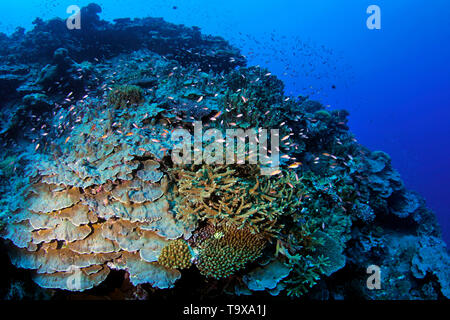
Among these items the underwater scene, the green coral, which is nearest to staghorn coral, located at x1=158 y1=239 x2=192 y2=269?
the underwater scene

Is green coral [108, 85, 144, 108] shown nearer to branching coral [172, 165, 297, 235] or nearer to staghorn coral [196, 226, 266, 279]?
branching coral [172, 165, 297, 235]

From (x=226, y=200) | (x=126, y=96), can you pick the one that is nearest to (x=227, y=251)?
(x=226, y=200)

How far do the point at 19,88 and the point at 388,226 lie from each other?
15.1 m

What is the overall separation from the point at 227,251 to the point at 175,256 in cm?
82

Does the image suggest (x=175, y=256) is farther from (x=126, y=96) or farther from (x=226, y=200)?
(x=126, y=96)

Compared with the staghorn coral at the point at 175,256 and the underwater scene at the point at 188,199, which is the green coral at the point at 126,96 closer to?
the underwater scene at the point at 188,199

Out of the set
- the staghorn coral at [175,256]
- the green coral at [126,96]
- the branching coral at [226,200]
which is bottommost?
the staghorn coral at [175,256]

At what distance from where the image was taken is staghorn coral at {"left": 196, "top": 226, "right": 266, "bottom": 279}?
3365mm

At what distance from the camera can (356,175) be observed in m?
7.40

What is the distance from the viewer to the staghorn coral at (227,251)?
3365mm

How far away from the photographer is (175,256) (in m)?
3.40

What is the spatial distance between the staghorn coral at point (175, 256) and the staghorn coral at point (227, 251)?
22cm

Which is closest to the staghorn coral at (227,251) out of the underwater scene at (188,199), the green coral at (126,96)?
the underwater scene at (188,199)
